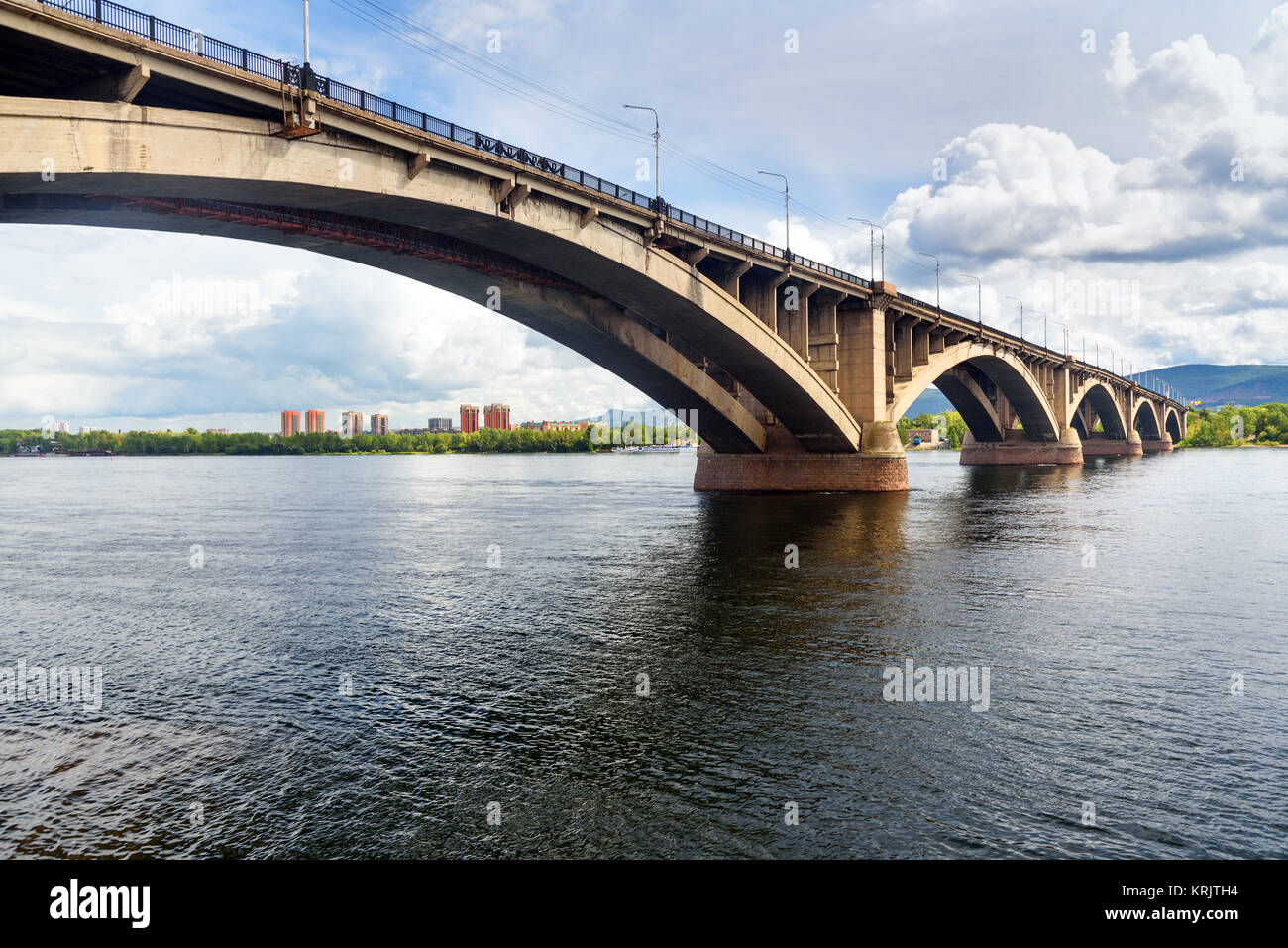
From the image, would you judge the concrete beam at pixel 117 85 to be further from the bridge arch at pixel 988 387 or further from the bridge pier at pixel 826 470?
the bridge arch at pixel 988 387

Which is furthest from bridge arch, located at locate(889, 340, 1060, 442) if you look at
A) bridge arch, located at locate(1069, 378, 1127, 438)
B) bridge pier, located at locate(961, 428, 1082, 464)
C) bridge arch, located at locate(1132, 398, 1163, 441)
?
bridge arch, located at locate(1132, 398, 1163, 441)

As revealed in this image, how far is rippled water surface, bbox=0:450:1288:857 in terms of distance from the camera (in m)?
7.88

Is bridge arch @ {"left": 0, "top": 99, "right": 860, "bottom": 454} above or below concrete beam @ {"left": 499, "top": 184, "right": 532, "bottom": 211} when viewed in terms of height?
below

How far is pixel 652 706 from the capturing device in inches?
450

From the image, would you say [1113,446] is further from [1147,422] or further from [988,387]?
[988,387]

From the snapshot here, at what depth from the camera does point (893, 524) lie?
3600cm

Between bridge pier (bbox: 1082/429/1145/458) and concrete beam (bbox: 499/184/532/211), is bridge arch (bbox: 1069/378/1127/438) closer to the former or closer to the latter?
bridge pier (bbox: 1082/429/1145/458)

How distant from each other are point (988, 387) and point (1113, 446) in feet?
162

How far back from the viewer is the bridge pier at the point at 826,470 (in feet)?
176

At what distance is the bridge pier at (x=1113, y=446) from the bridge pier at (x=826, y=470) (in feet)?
309

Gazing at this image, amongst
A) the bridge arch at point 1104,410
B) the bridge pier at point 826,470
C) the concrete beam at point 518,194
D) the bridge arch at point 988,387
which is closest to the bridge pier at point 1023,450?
the bridge arch at point 988,387

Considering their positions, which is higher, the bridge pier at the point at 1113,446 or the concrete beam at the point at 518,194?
the concrete beam at the point at 518,194

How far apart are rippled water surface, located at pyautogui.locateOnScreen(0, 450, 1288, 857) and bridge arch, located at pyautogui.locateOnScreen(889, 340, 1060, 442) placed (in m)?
42.1
